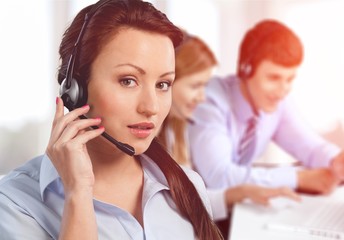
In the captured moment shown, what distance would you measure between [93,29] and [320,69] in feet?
4.00

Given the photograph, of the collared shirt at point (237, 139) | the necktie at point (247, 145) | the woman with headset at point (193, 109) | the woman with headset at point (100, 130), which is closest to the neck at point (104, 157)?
the woman with headset at point (100, 130)

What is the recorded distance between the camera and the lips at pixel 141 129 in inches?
24.5

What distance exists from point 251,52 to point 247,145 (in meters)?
0.29

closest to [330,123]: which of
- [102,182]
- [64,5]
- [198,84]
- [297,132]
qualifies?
[297,132]

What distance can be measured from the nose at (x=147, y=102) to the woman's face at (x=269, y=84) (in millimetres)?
1157

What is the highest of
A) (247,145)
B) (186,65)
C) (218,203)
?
(186,65)

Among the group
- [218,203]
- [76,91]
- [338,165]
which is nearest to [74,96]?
[76,91]

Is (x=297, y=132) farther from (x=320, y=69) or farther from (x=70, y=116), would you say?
(x=70, y=116)

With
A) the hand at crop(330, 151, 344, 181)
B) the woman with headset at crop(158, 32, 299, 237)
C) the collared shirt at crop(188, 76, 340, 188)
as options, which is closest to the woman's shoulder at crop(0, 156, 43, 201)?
the woman with headset at crop(158, 32, 299, 237)

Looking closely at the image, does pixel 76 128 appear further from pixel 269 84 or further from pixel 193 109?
pixel 269 84

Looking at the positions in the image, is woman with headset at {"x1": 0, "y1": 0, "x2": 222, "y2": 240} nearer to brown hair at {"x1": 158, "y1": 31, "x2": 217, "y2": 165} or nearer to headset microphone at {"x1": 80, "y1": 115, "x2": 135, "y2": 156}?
headset microphone at {"x1": 80, "y1": 115, "x2": 135, "y2": 156}

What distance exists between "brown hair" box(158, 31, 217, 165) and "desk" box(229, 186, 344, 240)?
22 centimetres

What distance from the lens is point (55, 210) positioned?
618mm

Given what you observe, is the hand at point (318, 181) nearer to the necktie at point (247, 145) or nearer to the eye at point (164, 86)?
the necktie at point (247, 145)
